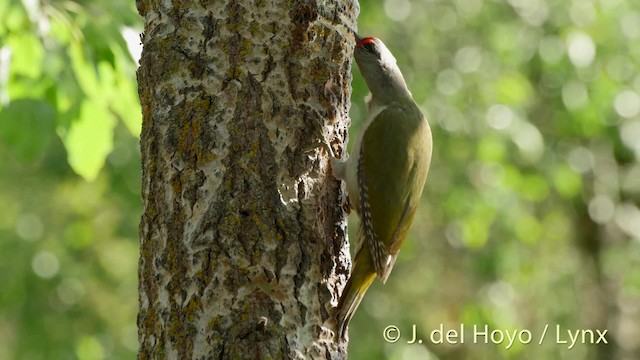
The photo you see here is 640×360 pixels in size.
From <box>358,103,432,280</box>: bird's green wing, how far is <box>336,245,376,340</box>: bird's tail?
188mm

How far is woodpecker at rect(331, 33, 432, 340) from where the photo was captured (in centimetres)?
323

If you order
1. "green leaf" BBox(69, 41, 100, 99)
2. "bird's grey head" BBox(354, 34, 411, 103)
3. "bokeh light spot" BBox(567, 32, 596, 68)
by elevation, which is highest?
"green leaf" BBox(69, 41, 100, 99)

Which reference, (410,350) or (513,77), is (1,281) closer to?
(410,350)

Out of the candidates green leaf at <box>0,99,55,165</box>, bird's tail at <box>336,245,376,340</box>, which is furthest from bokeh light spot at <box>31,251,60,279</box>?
bird's tail at <box>336,245,376,340</box>

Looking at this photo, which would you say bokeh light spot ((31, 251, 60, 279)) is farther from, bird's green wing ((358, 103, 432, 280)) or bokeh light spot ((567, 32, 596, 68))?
bird's green wing ((358, 103, 432, 280))

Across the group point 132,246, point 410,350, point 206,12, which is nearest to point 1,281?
point 132,246

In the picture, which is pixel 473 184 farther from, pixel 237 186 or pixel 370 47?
pixel 237 186

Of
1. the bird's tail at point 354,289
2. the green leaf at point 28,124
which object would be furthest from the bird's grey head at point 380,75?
the green leaf at point 28,124

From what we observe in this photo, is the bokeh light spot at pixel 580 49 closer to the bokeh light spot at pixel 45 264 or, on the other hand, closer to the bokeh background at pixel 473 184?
the bokeh background at pixel 473 184

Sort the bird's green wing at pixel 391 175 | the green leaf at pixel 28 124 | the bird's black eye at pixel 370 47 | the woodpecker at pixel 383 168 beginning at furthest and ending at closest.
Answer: the bird's black eye at pixel 370 47, the green leaf at pixel 28 124, the bird's green wing at pixel 391 175, the woodpecker at pixel 383 168

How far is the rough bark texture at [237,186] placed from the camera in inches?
99.9

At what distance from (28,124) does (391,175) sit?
56.5 inches

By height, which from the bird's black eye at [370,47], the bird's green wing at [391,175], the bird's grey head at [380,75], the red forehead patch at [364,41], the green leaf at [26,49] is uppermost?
the green leaf at [26,49]

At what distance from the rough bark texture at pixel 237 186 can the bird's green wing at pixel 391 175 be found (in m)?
0.50
